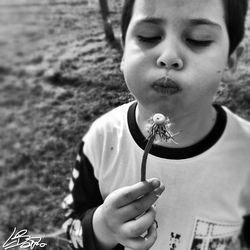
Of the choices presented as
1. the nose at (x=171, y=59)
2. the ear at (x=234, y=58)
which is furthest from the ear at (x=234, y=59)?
the nose at (x=171, y=59)

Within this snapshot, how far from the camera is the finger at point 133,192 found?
45cm

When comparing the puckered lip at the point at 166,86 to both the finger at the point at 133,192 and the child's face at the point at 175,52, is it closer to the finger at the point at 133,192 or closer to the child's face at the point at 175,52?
the child's face at the point at 175,52

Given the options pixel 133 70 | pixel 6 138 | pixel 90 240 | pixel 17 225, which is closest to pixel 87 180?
pixel 90 240

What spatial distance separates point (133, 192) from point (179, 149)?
0.49 ft

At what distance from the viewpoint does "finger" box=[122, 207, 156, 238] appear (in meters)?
0.49

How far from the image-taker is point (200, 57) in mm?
474

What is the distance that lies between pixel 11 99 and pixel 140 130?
69 centimetres

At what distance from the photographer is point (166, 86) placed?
467 millimetres

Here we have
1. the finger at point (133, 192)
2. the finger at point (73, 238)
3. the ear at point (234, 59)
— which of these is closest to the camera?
the finger at point (133, 192)

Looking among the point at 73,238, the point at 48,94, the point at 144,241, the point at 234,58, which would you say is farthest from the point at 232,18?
the point at 48,94

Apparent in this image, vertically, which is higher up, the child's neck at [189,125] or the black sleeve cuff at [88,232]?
the child's neck at [189,125]

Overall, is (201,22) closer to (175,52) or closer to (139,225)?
(175,52)

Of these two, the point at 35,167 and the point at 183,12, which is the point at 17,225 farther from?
the point at 183,12

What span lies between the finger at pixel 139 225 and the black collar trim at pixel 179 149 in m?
0.11
